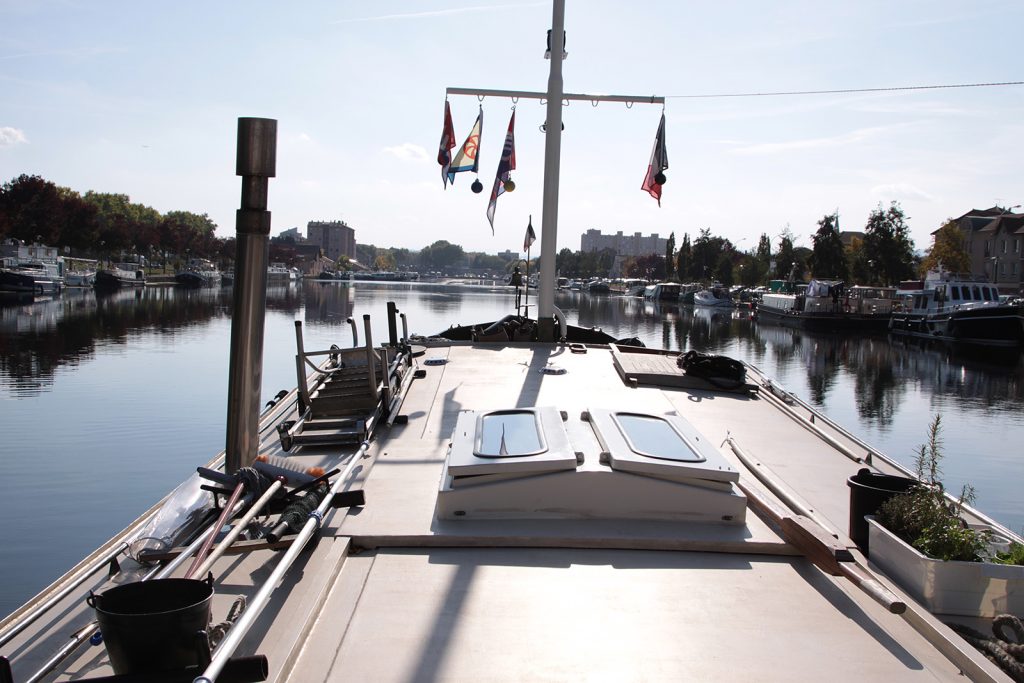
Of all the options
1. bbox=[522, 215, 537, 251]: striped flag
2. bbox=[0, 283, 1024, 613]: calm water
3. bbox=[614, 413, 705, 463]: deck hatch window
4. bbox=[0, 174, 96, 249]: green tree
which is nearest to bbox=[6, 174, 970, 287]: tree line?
bbox=[0, 174, 96, 249]: green tree

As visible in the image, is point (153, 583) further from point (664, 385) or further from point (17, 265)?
point (17, 265)

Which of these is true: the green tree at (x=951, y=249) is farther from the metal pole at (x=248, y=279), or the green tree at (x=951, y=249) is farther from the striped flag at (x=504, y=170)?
the metal pole at (x=248, y=279)

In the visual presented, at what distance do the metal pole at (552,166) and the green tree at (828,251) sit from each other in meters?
61.9

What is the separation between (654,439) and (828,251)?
228 feet

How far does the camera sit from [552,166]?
43.8ft

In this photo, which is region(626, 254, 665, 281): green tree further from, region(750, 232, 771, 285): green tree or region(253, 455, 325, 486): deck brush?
region(253, 455, 325, 486): deck brush

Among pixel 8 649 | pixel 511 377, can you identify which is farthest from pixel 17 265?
pixel 8 649

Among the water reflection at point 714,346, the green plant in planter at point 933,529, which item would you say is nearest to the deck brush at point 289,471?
the green plant in planter at point 933,529

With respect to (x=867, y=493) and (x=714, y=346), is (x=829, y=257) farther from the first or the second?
(x=867, y=493)

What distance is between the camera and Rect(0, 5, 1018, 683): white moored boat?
3.34 meters

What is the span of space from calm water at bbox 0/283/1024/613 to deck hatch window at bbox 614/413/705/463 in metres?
6.25

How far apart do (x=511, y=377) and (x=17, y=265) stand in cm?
6814

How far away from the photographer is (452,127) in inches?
579

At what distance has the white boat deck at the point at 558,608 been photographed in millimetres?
3381
